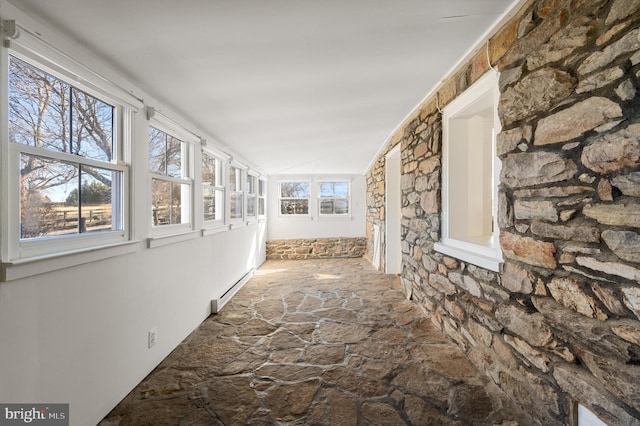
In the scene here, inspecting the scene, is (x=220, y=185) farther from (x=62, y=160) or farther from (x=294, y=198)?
(x=294, y=198)

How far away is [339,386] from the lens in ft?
6.16

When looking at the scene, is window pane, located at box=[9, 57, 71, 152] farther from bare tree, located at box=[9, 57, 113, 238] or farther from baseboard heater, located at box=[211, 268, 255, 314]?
baseboard heater, located at box=[211, 268, 255, 314]

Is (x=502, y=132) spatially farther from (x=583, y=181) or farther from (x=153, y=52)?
(x=153, y=52)

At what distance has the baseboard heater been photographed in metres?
3.17

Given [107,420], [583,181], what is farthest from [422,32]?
[107,420]

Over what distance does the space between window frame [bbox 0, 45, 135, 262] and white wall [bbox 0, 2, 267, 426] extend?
59 millimetres

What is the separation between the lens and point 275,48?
1.68m

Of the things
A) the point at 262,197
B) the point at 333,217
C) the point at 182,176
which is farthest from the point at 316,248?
the point at 182,176

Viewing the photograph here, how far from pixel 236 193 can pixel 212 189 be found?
111 cm

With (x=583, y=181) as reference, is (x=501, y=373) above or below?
below

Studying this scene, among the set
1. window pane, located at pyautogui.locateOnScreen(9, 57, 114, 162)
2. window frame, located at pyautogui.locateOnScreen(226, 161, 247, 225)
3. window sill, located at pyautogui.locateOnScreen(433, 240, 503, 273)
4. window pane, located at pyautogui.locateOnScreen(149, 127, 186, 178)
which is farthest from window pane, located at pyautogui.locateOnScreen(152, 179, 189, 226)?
window sill, located at pyautogui.locateOnScreen(433, 240, 503, 273)

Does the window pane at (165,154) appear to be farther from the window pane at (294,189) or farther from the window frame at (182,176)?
the window pane at (294,189)

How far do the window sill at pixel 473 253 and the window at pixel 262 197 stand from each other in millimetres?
4632

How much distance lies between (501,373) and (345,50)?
2.31m
